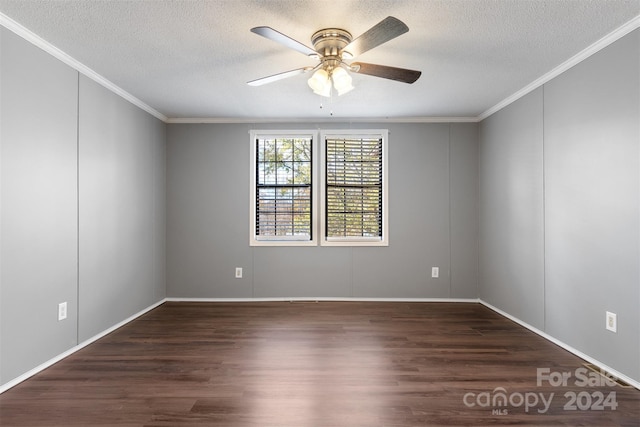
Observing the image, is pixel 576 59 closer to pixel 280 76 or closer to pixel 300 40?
pixel 300 40

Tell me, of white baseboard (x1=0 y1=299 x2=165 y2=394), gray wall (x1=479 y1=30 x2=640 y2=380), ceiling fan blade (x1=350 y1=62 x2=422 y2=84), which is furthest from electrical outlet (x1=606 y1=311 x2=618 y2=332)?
white baseboard (x1=0 y1=299 x2=165 y2=394)

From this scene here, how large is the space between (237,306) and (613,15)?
4.27 metres

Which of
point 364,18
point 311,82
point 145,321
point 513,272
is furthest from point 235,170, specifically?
point 513,272

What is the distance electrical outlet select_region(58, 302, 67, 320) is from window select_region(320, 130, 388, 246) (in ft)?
9.13

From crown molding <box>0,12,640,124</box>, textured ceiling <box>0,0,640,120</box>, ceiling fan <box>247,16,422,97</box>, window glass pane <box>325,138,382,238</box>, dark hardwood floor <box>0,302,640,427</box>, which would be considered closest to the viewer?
dark hardwood floor <box>0,302,640,427</box>

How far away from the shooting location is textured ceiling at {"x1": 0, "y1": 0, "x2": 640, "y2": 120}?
2115 millimetres

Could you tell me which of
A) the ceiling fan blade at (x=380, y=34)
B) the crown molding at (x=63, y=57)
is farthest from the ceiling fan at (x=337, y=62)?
the crown molding at (x=63, y=57)

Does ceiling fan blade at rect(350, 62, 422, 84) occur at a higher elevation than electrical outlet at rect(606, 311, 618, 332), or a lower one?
higher

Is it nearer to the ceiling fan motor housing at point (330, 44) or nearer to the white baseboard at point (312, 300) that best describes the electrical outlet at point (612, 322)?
the white baseboard at point (312, 300)

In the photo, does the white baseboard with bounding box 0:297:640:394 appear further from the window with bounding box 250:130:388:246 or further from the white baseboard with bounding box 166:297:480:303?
the window with bounding box 250:130:388:246

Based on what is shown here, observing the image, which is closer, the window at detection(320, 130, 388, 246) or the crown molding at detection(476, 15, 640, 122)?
the crown molding at detection(476, 15, 640, 122)

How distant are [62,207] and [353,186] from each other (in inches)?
122

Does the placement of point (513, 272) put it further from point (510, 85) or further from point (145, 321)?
point (145, 321)

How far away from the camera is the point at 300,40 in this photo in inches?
99.0
